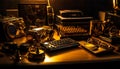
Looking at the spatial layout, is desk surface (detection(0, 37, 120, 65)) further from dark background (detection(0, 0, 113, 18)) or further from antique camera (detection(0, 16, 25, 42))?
dark background (detection(0, 0, 113, 18))

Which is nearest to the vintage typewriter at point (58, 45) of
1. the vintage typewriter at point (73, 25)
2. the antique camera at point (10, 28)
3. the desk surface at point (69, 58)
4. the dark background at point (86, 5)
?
the desk surface at point (69, 58)

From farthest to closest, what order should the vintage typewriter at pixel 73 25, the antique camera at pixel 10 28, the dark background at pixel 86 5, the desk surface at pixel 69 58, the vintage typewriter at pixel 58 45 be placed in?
the dark background at pixel 86 5 < the vintage typewriter at pixel 73 25 < the antique camera at pixel 10 28 < the vintage typewriter at pixel 58 45 < the desk surface at pixel 69 58

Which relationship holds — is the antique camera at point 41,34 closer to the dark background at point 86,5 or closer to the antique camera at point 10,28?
the antique camera at point 10,28

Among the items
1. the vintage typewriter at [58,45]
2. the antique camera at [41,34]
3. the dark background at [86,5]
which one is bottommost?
the vintage typewriter at [58,45]

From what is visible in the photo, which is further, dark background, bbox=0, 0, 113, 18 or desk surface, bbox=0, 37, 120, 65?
dark background, bbox=0, 0, 113, 18

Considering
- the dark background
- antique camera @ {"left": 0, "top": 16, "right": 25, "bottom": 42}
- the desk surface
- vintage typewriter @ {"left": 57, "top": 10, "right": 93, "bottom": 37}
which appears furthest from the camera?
the dark background

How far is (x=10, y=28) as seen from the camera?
4.94 feet

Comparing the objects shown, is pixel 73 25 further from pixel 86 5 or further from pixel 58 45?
pixel 86 5

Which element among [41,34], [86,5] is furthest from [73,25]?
[86,5]

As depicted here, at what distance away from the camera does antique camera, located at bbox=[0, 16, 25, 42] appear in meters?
1.47

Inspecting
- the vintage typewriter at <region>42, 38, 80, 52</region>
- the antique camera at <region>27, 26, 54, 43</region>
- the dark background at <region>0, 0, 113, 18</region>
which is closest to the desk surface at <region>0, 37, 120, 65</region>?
the vintage typewriter at <region>42, 38, 80, 52</region>

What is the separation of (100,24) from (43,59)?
68 centimetres

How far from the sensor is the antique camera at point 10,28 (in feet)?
4.84

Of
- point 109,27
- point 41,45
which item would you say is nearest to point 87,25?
point 109,27
